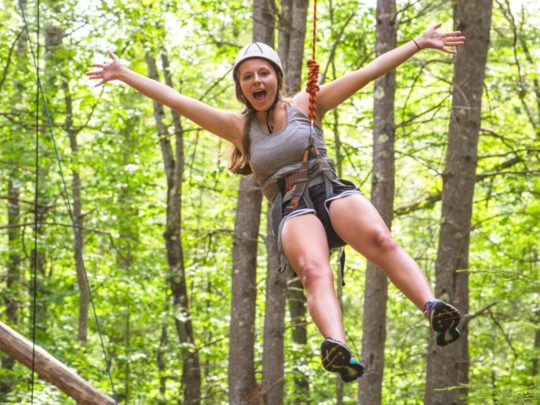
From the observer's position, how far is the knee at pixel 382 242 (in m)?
3.65

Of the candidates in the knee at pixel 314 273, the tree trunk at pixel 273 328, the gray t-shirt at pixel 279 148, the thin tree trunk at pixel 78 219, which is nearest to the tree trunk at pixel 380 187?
the tree trunk at pixel 273 328

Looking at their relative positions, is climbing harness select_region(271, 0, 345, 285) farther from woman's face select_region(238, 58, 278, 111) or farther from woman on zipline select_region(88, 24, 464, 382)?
woman's face select_region(238, 58, 278, 111)

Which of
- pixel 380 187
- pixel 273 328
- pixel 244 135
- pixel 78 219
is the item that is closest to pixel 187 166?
pixel 78 219

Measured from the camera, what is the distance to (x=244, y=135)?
158 inches

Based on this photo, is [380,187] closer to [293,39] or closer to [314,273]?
[293,39]

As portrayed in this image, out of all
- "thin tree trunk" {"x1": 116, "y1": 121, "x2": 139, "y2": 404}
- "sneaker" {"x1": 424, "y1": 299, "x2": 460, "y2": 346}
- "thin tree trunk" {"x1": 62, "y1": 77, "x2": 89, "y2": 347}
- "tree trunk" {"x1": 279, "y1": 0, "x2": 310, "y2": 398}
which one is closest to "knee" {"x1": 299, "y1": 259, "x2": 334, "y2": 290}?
"sneaker" {"x1": 424, "y1": 299, "x2": 460, "y2": 346}

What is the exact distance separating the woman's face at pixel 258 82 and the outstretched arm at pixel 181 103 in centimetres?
17

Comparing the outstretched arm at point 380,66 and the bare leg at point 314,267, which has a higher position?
the outstretched arm at point 380,66

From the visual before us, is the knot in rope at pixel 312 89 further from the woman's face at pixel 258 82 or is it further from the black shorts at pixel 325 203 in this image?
the black shorts at pixel 325 203

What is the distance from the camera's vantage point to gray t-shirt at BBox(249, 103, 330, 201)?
152 inches

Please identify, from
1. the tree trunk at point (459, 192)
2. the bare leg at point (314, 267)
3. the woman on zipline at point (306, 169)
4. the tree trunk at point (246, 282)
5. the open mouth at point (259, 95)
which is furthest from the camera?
the tree trunk at point (246, 282)

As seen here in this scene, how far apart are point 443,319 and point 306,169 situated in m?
0.98

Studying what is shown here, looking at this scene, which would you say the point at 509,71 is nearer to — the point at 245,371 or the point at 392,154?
the point at 392,154

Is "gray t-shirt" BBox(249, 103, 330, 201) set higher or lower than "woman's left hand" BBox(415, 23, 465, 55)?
lower
